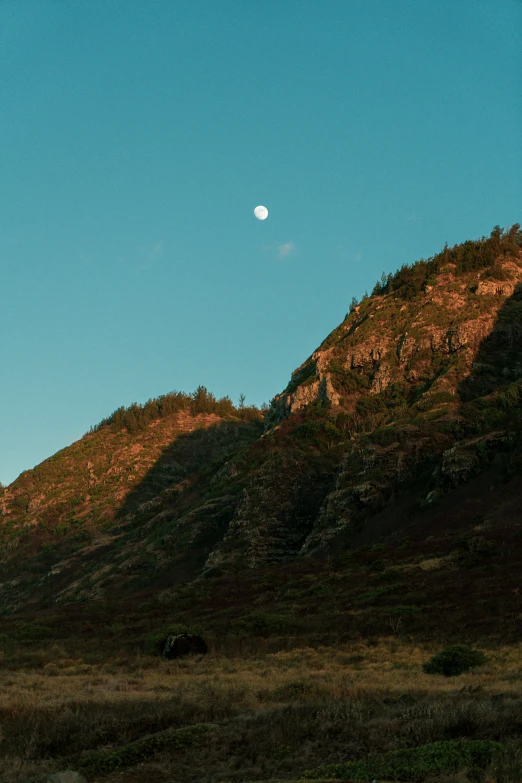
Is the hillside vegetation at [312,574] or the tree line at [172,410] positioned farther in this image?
the tree line at [172,410]

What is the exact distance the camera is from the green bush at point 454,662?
2028 centimetres

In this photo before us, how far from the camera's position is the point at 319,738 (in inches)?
478

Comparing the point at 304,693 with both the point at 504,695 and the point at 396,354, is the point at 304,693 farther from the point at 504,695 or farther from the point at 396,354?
the point at 396,354

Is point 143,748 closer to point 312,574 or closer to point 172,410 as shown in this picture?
point 312,574

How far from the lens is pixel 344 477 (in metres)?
73.8

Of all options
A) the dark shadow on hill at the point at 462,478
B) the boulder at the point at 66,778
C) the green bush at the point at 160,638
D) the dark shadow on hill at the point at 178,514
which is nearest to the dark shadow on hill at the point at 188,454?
the dark shadow on hill at the point at 178,514

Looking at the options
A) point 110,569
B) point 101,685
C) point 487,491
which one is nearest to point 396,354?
point 487,491

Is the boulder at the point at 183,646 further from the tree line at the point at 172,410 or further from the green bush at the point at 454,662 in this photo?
the tree line at the point at 172,410

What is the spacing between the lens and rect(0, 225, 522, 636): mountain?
200ft

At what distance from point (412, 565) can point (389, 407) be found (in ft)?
172

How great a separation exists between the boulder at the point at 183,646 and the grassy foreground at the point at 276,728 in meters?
8.42

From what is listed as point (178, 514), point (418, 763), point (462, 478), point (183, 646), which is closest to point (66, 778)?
point (418, 763)

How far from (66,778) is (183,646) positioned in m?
20.4

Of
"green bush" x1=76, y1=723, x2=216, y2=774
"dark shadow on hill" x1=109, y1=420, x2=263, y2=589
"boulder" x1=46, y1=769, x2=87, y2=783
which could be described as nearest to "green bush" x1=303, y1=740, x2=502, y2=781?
"green bush" x1=76, y1=723, x2=216, y2=774
